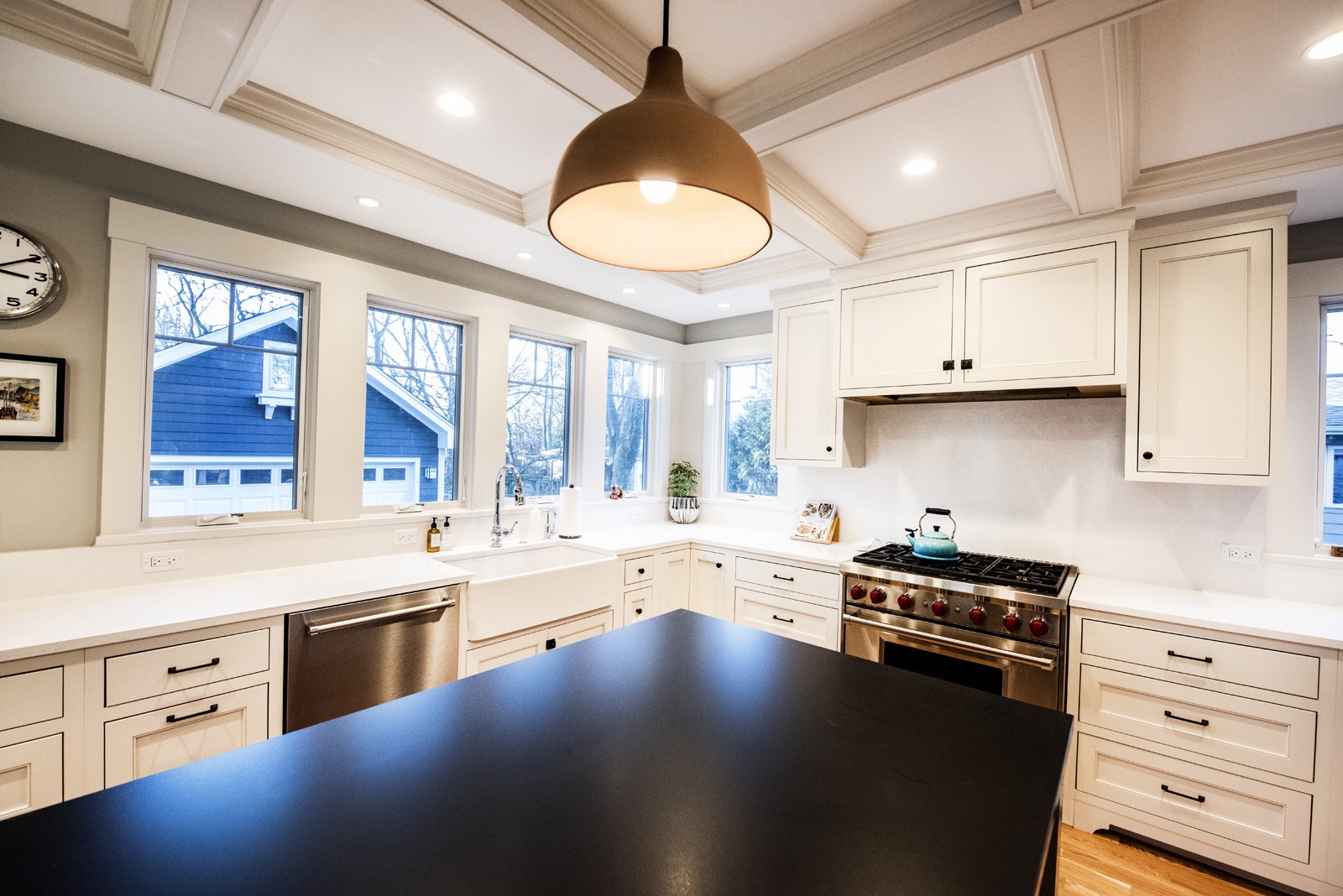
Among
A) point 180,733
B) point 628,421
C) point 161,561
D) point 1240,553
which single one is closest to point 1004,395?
point 1240,553

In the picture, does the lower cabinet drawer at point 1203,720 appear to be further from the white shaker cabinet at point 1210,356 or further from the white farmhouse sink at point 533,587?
the white farmhouse sink at point 533,587

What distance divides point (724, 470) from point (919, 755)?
326 cm

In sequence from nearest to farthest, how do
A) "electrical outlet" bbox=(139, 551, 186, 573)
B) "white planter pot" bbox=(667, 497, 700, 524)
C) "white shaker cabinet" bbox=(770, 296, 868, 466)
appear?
"electrical outlet" bbox=(139, 551, 186, 573)
"white shaker cabinet" bbox=(770, 296, 868, 466)
"white planter pot" bbox=(667, 497, 700, 524)

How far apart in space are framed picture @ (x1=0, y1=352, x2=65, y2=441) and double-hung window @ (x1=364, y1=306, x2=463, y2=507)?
0.99 m

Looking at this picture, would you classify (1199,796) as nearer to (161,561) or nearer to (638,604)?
(638,604)

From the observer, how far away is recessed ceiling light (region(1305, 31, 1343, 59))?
1.44 m

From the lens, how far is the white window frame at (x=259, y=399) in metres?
2.15

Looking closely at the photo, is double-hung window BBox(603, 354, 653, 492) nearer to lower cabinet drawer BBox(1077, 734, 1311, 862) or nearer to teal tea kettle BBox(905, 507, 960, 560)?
teal tea kettle BBox(905, 507, 960, 560)

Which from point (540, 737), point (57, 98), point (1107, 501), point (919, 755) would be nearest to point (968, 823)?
point (919, 755)

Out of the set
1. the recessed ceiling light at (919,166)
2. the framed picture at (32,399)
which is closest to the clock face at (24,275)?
the framed picture at (32,399)

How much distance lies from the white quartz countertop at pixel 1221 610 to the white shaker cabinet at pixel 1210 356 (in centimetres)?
48

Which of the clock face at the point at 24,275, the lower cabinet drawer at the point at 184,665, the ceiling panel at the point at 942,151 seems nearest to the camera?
the lower cabinet drawer at the point at 184,665

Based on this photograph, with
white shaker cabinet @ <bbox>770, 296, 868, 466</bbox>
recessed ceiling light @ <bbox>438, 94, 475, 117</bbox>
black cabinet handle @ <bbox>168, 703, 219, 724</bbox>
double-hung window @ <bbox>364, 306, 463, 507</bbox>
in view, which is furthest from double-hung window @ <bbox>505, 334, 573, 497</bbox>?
black cabinet handle @ <bbox>168, 703, 219, 724</bbox>

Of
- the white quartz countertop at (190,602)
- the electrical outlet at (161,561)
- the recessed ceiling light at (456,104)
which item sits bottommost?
the white quartz countertop at (190,602)
